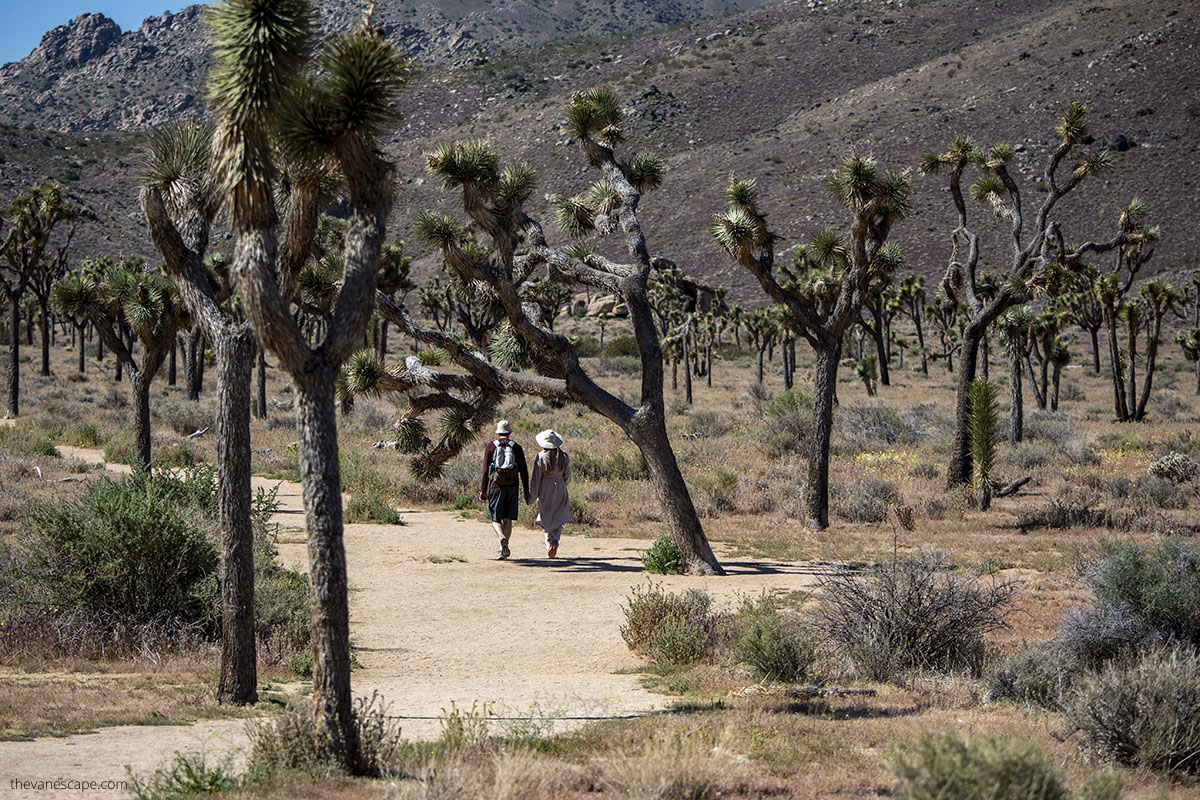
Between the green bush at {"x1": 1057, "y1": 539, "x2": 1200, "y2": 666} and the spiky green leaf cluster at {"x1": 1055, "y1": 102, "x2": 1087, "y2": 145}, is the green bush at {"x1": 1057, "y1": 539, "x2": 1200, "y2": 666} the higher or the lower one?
the lower one

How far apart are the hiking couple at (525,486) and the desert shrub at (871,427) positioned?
13610 mm

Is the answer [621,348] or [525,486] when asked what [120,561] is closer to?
[525,486]

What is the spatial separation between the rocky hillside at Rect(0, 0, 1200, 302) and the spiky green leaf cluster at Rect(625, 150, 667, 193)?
48.1 metres

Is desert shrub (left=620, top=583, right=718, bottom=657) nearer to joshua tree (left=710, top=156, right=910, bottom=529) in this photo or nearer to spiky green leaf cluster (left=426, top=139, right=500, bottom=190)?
spiky green leaf cluster (left=426, top=139, right=500, bottom=190)

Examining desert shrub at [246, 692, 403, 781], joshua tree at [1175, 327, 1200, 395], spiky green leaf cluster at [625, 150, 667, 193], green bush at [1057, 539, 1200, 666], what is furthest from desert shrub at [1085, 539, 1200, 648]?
joshua tree at [1175, 327, 1200, 395]

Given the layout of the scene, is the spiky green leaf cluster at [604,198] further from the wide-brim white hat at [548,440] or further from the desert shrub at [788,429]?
the desert shrub at [788,429]

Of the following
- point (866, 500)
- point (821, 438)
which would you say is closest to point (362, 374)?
point (821, 438)

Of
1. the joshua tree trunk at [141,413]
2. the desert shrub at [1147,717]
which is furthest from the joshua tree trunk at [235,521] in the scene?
the joshua tree trunk at [141,413]

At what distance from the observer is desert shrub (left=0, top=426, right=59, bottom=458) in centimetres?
2136

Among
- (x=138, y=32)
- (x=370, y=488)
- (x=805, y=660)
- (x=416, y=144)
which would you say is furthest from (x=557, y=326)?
(x=138, y=32)

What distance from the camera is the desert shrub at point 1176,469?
18.9 meters

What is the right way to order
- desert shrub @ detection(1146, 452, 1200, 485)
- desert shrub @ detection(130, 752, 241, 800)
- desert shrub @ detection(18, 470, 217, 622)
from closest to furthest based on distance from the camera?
1. desert shrub @ detection(130, 752, 241, 800)
2. desert shrub @ detection(18, 470, 217, 622)
3. desert shrub @ detection(1146, 452, 1200, 485)

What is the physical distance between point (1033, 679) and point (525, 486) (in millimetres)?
7833

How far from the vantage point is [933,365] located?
63969 millimetres
